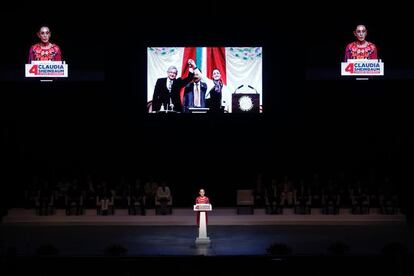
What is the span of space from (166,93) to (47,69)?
364 cm

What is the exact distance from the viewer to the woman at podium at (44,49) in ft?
64.2

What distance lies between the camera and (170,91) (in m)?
19.6

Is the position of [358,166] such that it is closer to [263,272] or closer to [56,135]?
[56,135]

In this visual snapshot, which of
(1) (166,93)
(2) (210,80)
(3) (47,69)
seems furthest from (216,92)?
(3) (47,69)

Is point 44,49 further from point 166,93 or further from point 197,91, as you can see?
point 197,91

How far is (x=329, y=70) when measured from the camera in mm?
20047

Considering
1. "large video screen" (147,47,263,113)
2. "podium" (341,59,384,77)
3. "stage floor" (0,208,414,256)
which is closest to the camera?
"stage floor" (0,208,414,256)

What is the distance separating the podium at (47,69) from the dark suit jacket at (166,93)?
2.79m

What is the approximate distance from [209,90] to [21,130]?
233 inches

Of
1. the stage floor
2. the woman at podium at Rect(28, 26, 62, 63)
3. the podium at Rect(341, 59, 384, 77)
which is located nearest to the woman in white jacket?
the stage floor

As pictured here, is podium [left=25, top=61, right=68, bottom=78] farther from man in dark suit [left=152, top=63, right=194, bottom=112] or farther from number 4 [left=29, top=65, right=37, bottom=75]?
man in dark suit [left=152, top=63, right=194, bottom=112]

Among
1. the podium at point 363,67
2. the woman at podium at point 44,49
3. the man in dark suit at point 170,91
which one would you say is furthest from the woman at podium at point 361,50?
the woman at podium at point 44,49

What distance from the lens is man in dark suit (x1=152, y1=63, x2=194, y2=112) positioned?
19547mm

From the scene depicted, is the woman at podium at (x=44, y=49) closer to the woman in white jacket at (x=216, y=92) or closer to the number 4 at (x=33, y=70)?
the number 4 at (x=33, y=70)
